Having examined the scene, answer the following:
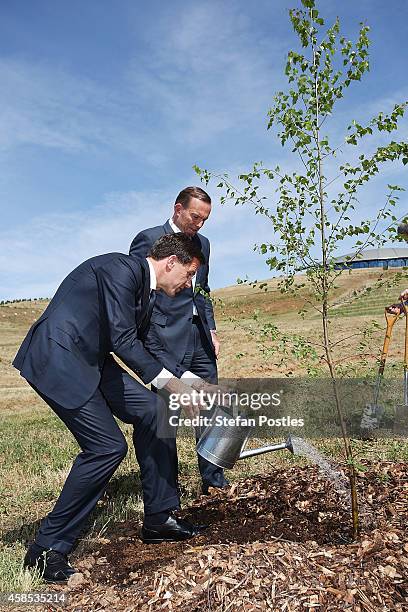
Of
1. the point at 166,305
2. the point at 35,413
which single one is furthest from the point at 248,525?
the point at 35,413

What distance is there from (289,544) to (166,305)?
227cm

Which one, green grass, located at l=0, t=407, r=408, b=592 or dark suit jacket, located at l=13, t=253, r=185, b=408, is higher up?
dark suit jacket, located at l=13, t=253, r=185, b=408

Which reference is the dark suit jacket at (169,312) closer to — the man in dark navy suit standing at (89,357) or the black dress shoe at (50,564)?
the man in dark navy suit standing at (89,357)

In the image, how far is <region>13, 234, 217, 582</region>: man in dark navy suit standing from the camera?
4.06 meters

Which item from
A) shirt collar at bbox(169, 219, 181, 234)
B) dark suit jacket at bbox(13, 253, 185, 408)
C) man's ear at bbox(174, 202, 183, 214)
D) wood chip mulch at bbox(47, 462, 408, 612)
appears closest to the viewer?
wood chip mulch at bbox(47, 462, 408, 612)

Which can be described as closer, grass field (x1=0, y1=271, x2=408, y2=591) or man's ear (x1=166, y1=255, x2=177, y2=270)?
man's ear (x1=166, y1=255, x2=177, y2=270)

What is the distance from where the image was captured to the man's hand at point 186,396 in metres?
4.23

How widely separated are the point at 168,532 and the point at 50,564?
898 millimetres

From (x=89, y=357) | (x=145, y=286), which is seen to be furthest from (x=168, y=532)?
(x=145, y=286)

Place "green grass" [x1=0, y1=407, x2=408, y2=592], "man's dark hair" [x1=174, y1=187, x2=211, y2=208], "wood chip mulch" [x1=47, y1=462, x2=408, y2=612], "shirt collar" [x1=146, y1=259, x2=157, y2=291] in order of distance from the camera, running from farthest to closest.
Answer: "man's dark hair" [x1=174, y1=187, x2=211, y2=208] < "green grass" [x1=0, y1=407, x2=408, y2=592] < "shirt collar" [x1=146, y1=259, x2=157, y2=291] < "wood chip mulch" [x1=47, y1=462, x2=408, y2=612]

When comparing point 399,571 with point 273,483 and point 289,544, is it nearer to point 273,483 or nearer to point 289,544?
point 289,544

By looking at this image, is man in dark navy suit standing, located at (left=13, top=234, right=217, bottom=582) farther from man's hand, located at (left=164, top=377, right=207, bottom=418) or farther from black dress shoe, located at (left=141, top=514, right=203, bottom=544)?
black dress shoe, located at (left=141, top=514, right=203, bottom=544)

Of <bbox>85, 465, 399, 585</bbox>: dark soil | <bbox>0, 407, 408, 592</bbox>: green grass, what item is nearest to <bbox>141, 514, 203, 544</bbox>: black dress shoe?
<bbox>85, 465, 399, 585</bbox>: dark soil

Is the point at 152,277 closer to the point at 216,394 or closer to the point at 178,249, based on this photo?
the point at 178,249
